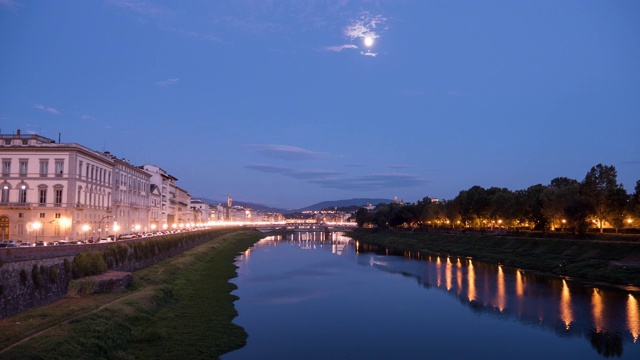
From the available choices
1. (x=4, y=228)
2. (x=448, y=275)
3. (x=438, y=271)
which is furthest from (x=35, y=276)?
(x=438, y=271)

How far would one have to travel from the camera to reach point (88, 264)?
3139 centimetres

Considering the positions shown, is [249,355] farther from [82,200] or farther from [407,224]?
[407,224]

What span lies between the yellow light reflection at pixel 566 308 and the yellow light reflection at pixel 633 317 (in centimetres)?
319

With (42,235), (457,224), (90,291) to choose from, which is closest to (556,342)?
(90,291)

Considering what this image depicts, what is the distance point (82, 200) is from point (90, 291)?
2809 cm

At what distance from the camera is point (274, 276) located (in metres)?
53.0

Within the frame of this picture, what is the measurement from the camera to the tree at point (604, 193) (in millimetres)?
59031

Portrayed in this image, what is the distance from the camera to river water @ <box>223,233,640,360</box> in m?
24.5

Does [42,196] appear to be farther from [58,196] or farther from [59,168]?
[59,168]

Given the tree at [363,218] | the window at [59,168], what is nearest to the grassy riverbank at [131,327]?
the window at [59,168]

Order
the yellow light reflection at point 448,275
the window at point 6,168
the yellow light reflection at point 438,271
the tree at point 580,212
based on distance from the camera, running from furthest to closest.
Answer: the tree at point 580,212 → the window at point 6,168 → the yellow light reflection at point 438,271 → the yellow light reflection at point 448,275

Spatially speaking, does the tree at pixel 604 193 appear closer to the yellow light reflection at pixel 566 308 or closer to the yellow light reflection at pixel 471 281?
the yellow light reflection at pixel 471 281

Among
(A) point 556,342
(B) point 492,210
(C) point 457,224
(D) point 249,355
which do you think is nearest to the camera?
(D) point 249,355

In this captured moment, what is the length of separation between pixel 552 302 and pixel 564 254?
22.6 meters
